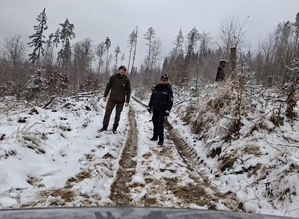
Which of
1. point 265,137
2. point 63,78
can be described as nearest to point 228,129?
point 265,137

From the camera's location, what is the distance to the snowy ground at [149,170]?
405cm

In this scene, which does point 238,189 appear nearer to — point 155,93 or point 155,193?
point 155,193

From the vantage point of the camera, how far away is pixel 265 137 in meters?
5.84

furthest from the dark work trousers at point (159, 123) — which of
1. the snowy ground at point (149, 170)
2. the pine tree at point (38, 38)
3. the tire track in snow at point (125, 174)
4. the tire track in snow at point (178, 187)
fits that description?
the pine tree at point (38, 38)

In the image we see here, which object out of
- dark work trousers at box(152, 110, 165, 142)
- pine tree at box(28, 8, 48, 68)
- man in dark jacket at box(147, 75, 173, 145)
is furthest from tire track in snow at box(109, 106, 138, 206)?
pine tree at box(28, 8, 48, 68)

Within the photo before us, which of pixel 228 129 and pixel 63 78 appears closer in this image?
pixel 228 129

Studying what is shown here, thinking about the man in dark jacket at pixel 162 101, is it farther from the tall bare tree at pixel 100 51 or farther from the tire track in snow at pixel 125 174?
the tall bare tree at pixel 100 51

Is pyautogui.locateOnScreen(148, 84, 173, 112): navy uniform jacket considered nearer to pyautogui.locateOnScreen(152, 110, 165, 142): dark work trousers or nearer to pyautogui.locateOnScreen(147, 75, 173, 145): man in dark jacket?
pyautogui.locateOnScreen(147, 75, 173, 145): man in dark jacket

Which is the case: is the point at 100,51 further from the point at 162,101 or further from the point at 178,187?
the point at 178,187

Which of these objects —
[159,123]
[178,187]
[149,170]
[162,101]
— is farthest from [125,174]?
[162,101]

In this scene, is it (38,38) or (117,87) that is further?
(38,38)

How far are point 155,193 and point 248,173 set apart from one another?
1895 mm

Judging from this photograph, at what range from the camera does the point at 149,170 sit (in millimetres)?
5531

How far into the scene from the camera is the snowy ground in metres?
4.05
